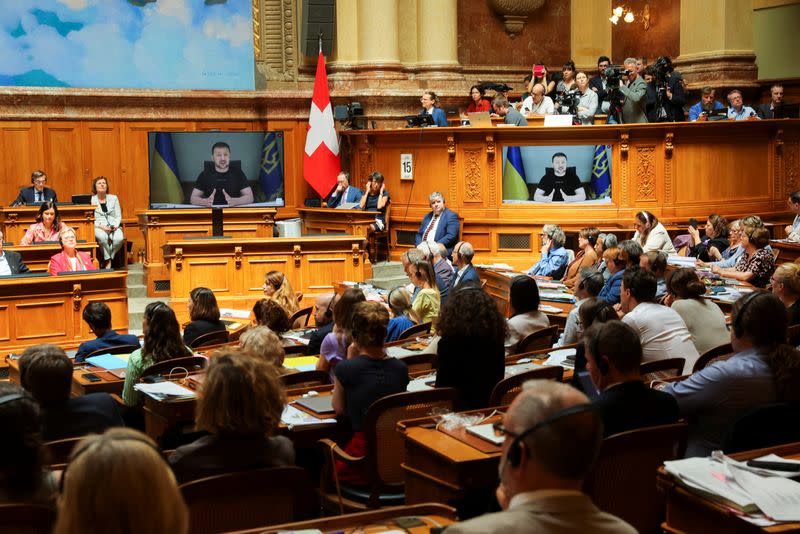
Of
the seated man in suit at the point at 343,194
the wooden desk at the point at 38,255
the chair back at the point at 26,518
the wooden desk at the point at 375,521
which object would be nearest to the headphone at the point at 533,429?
the wooden desk at the point at 375,521

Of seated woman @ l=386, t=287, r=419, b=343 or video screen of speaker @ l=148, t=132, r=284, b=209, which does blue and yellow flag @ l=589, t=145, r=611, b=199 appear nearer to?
video screen of speaker @ l=148, t=132, r=284, b=209

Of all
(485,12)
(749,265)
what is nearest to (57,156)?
(485,12)

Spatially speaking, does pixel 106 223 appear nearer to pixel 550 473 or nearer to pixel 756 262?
pixel 756 262

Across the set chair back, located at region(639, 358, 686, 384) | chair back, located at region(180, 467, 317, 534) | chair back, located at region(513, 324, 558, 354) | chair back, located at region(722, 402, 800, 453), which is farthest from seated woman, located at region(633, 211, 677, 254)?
chair back, located at region(180, 467, 317, 534)

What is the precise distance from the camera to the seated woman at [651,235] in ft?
34.4

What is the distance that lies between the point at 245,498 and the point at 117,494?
1245 millimetres

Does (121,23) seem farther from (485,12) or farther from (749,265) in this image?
(749,265)

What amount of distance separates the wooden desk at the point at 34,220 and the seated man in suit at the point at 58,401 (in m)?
8.18

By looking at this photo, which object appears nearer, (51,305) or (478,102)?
(51,305)

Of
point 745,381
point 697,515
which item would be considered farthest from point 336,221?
point 697,515

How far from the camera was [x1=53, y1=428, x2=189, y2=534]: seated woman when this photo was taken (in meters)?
2.05

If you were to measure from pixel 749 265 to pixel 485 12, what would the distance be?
30.6 feet

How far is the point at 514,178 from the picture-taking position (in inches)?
518

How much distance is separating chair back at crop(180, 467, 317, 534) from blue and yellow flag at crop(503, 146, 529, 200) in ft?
33.2
